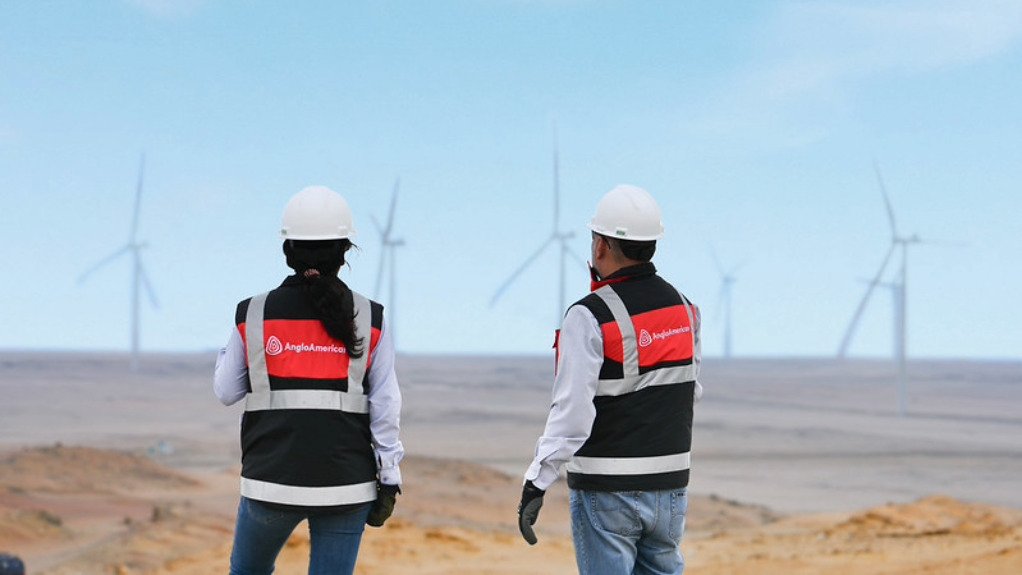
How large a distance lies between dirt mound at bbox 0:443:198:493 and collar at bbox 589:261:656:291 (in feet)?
61.0

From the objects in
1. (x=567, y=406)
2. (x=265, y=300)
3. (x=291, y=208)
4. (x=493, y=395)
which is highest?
(x=291, y=208)

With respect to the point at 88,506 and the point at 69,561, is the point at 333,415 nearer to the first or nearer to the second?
the point at 69,561

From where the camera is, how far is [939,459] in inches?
1353

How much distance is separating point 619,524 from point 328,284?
4.87ft

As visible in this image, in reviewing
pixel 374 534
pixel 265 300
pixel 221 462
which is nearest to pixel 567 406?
pixel 265 300

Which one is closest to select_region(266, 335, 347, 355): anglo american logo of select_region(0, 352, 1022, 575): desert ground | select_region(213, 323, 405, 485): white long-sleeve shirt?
select_region(213, 323, 405, 485): white long-sleeve shirt

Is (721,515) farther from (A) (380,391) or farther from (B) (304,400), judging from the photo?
(B) (304,400)

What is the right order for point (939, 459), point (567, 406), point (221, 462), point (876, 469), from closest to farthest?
1. point (567, 406)
2. point (221, 462)
3. point (876, 469)
4. point (939, 459)

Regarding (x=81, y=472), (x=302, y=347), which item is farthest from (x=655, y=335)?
(x=81, y=472)

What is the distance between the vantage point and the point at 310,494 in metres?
4.31

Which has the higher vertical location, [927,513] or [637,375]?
[637,375]

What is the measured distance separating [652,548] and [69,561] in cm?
1117

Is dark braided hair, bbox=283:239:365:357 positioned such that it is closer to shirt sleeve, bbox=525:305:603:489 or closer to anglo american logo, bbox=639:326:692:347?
shirt sleeve, bbox=525:305:603:489

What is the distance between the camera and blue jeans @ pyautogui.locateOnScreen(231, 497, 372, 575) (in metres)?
4.41
